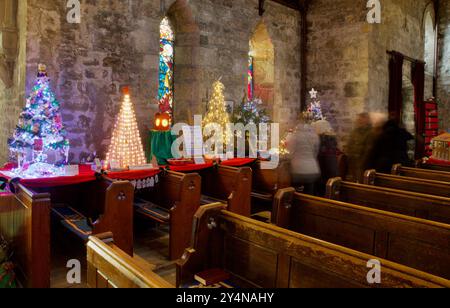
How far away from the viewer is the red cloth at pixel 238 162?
20.3 feet

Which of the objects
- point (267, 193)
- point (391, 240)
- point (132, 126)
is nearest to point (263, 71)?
point (267, 193)

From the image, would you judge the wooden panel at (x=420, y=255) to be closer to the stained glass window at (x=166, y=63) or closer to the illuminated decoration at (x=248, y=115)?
the illuminated decoration at (x=248, y=115)

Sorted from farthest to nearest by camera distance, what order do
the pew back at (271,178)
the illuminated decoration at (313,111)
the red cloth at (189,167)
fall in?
1. the illuminated decoration at (313,111)
2. the pew back at (271,178)
3. the red cloth at (189,167)

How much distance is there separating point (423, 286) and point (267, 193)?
4.50 meters

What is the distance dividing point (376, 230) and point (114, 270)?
6.02 feet

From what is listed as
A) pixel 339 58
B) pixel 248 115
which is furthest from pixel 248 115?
pixel 339 58

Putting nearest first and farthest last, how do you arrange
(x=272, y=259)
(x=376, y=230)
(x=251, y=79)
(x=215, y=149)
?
(x=272, y=259) < (x=376, y=230) < (x=215, y=149) < (x=251, y=79)

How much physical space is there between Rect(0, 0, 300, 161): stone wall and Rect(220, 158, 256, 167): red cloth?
1787 millimetres

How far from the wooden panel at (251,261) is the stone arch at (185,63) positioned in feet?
17.7

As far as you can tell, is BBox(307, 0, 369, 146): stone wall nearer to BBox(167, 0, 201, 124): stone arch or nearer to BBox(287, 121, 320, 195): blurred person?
BBox(167, 0, 201, 124): stone arch

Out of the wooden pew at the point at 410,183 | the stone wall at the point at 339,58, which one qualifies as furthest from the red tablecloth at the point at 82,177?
the stone wall at the point at 339,58

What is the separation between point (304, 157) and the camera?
4.86 m

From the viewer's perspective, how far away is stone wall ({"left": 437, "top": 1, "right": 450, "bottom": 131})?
12.9 m

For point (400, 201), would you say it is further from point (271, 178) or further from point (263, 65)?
point (263, 65)
